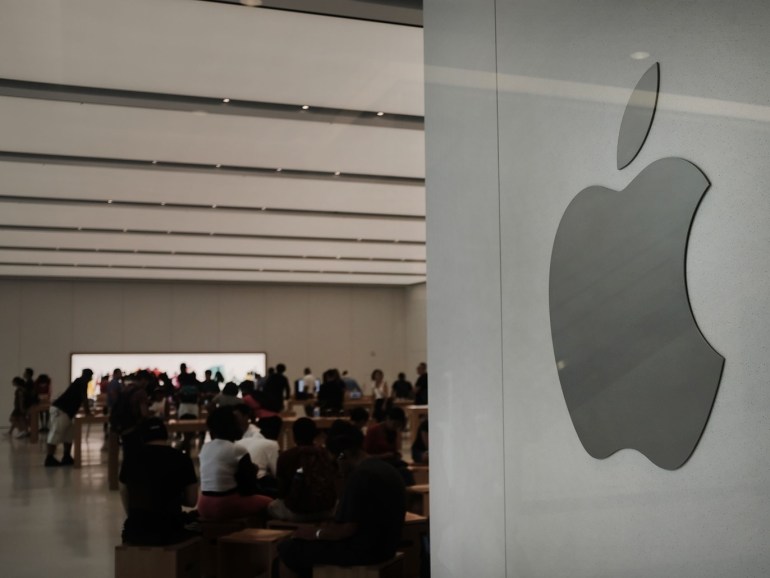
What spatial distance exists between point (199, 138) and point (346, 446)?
4.41 m

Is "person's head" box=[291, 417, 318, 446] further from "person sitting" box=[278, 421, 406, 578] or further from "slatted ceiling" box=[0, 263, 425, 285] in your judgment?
"slatted ceiling" box=[0, 263, 425, 285]

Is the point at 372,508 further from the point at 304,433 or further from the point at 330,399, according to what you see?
the point at 330,399

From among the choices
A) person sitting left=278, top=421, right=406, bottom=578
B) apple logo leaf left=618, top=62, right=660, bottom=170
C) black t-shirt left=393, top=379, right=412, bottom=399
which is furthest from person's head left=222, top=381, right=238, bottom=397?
apple logo leaf left=618, top=62, right=660, bottom=170

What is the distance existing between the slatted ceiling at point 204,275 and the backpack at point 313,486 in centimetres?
1602

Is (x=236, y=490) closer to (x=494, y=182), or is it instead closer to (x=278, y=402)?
(x=494, y=182)

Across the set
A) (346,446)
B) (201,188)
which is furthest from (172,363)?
(346,446)

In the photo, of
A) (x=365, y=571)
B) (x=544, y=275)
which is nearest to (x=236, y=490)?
(x=365, y=571)

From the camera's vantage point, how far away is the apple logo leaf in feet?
8.94

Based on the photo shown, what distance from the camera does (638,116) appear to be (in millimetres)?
2805

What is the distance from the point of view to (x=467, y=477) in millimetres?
4059

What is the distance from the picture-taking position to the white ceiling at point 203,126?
6.14 meters

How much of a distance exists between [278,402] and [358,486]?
6812 mm

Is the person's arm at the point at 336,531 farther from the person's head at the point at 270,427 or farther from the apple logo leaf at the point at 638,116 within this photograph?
the person's head at the point at 270,427

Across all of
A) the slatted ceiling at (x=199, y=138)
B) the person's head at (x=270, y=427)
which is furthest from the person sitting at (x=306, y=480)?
the slatted ceiling at (x=199, y=138)
